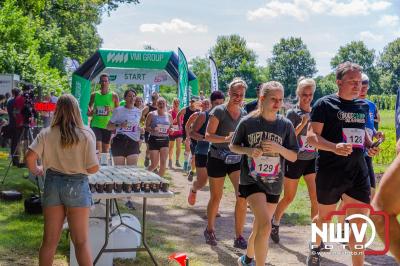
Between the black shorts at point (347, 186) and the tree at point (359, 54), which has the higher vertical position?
the tree at point (359, 54)

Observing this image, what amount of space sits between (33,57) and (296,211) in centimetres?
2056

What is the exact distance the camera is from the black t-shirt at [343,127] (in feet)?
18.2

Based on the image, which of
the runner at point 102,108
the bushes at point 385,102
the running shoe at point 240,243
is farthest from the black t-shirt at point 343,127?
the bushes at point 385,102

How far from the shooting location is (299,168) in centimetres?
715

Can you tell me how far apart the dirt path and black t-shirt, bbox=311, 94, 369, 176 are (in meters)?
1.49

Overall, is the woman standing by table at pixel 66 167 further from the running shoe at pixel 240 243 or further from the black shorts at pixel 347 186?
the running shoe at pixel 240 243

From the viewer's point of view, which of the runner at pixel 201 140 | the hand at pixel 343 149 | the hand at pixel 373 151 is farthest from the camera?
the runner at pixel 201 140

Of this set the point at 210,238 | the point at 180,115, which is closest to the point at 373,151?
the point at 210,238

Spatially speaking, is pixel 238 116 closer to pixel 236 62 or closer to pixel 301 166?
pixel 301 166

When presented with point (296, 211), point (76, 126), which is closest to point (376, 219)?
point (76, 126)

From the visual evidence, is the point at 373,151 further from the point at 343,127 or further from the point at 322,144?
the point at 322,144

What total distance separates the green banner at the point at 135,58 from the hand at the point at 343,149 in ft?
28.6

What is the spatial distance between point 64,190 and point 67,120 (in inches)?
23.1

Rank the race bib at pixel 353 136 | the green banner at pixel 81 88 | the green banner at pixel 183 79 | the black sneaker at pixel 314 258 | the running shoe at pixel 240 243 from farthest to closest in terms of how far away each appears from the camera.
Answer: the green banner at pixel 183 79
the green banner at pixel 81 88
the running shoe at pixel 240 243
the black sneaker at pixel 314 258
the race bib at pixel 353 136
